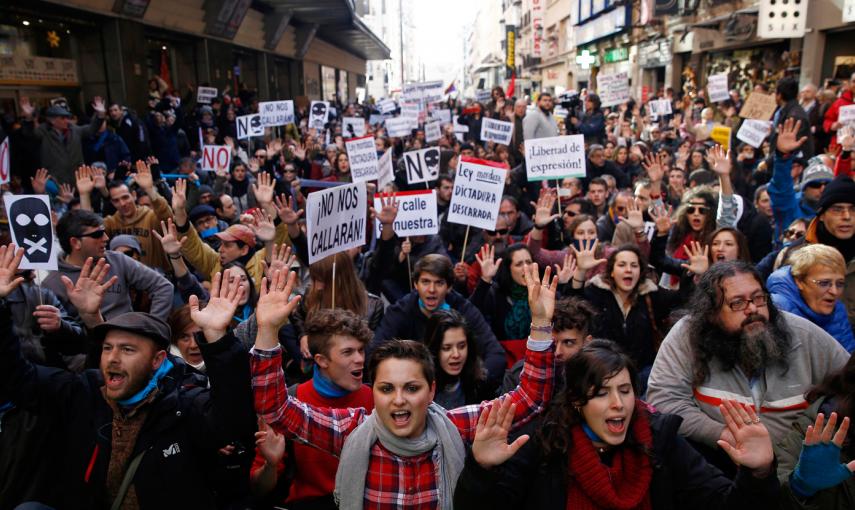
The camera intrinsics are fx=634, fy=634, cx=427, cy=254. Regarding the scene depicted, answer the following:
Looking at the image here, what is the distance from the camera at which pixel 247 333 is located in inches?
160

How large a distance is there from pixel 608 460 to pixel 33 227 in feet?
13.4

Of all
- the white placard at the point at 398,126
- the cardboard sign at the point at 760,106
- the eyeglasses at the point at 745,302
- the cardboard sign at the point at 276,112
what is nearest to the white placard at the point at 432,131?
the white placard at the point at 398,126

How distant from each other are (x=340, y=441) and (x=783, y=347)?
6.73 feet

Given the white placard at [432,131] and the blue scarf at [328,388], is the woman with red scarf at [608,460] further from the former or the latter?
the white placard at [432,131]

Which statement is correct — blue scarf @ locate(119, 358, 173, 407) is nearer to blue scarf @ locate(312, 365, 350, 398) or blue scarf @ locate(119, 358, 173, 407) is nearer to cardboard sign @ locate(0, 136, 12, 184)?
blue scarf @ locate(312, 365, 350, 398)

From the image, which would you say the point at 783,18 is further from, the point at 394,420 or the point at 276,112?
the point at 394,420

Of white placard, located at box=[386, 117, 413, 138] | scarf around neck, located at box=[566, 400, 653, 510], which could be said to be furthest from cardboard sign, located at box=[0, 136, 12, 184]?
white placard, located at box=[386, 117, 413, 138]

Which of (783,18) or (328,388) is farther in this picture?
(783,18)

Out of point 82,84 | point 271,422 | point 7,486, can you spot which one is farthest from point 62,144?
point 271,422

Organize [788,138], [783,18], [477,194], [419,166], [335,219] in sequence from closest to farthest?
[335,219], [788,138], [477,194], [419,166], [783,18]

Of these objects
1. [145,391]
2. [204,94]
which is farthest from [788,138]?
[204,94]

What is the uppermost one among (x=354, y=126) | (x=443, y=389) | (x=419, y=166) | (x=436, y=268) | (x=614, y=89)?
(x=614, y=89)

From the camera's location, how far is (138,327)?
2.66m

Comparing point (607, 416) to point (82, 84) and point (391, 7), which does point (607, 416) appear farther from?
point (391, 7)
